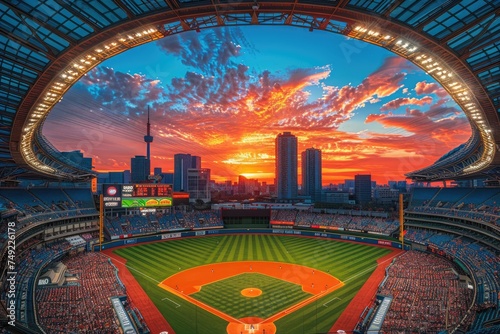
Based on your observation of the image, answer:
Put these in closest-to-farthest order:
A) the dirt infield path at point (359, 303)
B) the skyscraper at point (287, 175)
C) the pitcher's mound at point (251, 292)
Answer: the dirt infield path at point (359, 303)
the pitcher's mound at point (251, 292)
the skyscraper at point (287, 175)

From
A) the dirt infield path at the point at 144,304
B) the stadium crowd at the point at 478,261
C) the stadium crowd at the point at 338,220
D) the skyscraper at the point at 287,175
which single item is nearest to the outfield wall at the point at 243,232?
the stadium crowd at the point at 338,220

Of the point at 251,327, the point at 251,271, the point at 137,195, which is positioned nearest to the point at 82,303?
the point at 251,327

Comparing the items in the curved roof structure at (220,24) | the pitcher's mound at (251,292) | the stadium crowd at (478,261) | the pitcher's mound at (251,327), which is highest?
the curved roof structure at (220,24)

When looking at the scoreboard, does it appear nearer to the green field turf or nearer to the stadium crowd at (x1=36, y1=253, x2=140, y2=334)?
the green field turf

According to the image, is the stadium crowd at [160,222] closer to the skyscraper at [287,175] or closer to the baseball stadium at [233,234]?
the baseball stadium at [233,234]

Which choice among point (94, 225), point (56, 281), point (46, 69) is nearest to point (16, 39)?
point (46, 69)

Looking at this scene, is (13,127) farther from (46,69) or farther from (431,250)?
(431,250)

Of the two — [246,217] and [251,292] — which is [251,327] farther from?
[246,217]
